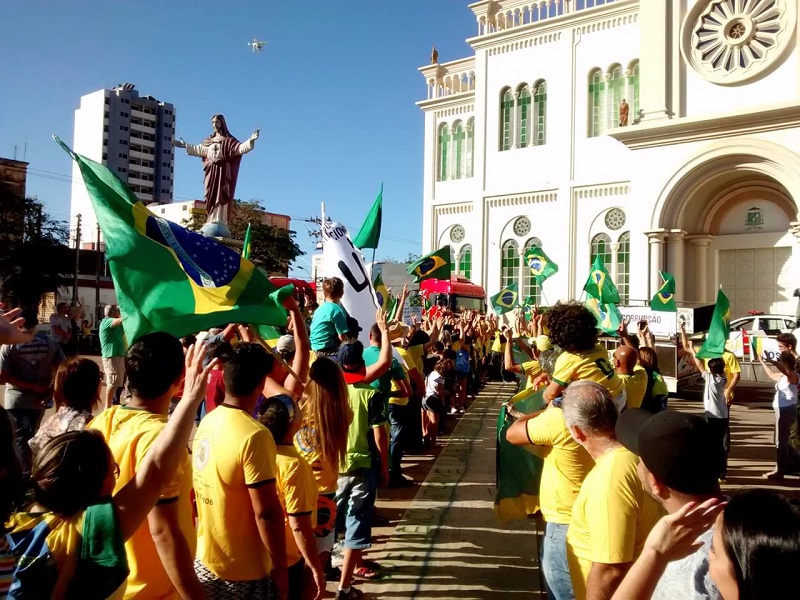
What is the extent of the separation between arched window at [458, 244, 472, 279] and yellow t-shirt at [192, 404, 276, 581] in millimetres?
25808

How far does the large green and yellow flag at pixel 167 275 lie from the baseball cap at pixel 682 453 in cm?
198

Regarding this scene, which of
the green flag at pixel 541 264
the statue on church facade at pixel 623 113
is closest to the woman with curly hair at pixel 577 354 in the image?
the green flag at pixel 541 264

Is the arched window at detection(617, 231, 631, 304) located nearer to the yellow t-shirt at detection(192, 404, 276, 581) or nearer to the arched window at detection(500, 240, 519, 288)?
the arched window at detection(500, 240, 519, 288)

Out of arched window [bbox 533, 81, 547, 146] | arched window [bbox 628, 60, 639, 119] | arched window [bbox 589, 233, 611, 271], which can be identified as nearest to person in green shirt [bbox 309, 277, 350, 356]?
arched window [bbox 589, 233, 611, 271]

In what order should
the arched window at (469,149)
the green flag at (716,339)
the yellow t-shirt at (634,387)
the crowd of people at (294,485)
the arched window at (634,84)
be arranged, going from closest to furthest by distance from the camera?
the crowd of people at (294,485)
the yellow t-shirt at (634,387)
the green flag at (716,339)
the arched window at (634,84)
the arched window at (469,149)

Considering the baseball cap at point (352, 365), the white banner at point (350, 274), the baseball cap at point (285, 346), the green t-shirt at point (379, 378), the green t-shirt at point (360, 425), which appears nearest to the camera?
the green t-shirt at point (360, 425)

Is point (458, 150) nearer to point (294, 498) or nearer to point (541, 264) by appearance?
point (541, 264)

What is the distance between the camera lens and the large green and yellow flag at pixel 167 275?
3.05m

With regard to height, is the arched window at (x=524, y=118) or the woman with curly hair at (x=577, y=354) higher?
the arched window at (x=524, y=118)

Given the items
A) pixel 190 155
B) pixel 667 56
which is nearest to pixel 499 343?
pixel 190 155

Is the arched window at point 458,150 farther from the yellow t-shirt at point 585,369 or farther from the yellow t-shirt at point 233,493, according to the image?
the yellow t-shirt at point 233,493

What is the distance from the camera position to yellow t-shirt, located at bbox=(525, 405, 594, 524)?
3.16 m

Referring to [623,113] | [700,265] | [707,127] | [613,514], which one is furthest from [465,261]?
[613,514]

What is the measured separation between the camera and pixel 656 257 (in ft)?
66.8
